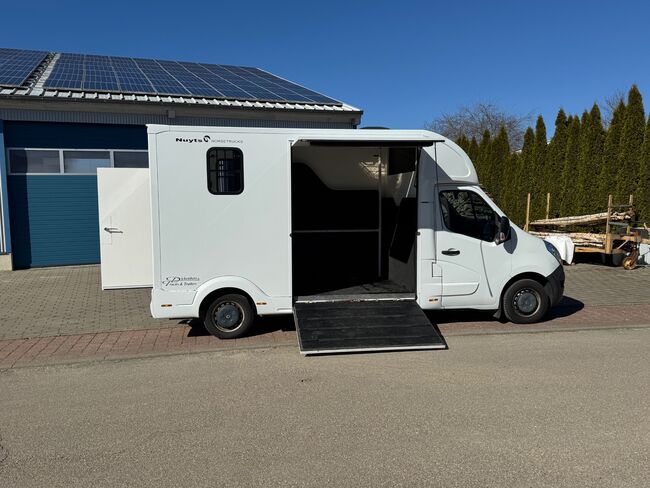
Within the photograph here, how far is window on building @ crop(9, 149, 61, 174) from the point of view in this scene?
11.8 m

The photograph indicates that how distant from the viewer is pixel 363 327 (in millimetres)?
6094

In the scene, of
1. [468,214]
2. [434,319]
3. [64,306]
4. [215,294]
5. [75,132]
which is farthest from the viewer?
[75,132]

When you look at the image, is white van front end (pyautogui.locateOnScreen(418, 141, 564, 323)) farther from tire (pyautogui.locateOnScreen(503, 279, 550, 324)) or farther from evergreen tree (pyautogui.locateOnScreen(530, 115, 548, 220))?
evergreen tree (pyautogui.locateOnScreen(530, 115, 548, 220))

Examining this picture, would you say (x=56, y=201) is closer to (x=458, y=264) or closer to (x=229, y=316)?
(x=229, y=316)

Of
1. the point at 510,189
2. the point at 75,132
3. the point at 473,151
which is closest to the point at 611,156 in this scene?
the point at 510,189

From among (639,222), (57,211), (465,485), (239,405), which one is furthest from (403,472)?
(639,222)

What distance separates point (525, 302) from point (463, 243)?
1293mm

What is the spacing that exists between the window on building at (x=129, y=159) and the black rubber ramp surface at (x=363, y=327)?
26.3 ft

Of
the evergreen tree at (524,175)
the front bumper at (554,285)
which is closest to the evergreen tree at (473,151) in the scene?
the evergreen tree at (524,175)

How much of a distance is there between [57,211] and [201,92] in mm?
4706

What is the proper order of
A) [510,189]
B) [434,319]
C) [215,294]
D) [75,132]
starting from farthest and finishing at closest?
[510,189] → [75,132] → [434,319] → [215,294]

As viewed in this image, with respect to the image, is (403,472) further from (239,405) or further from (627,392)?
(627,392)

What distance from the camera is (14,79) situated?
1210 centimetres

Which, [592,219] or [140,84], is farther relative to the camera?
[140,84]
